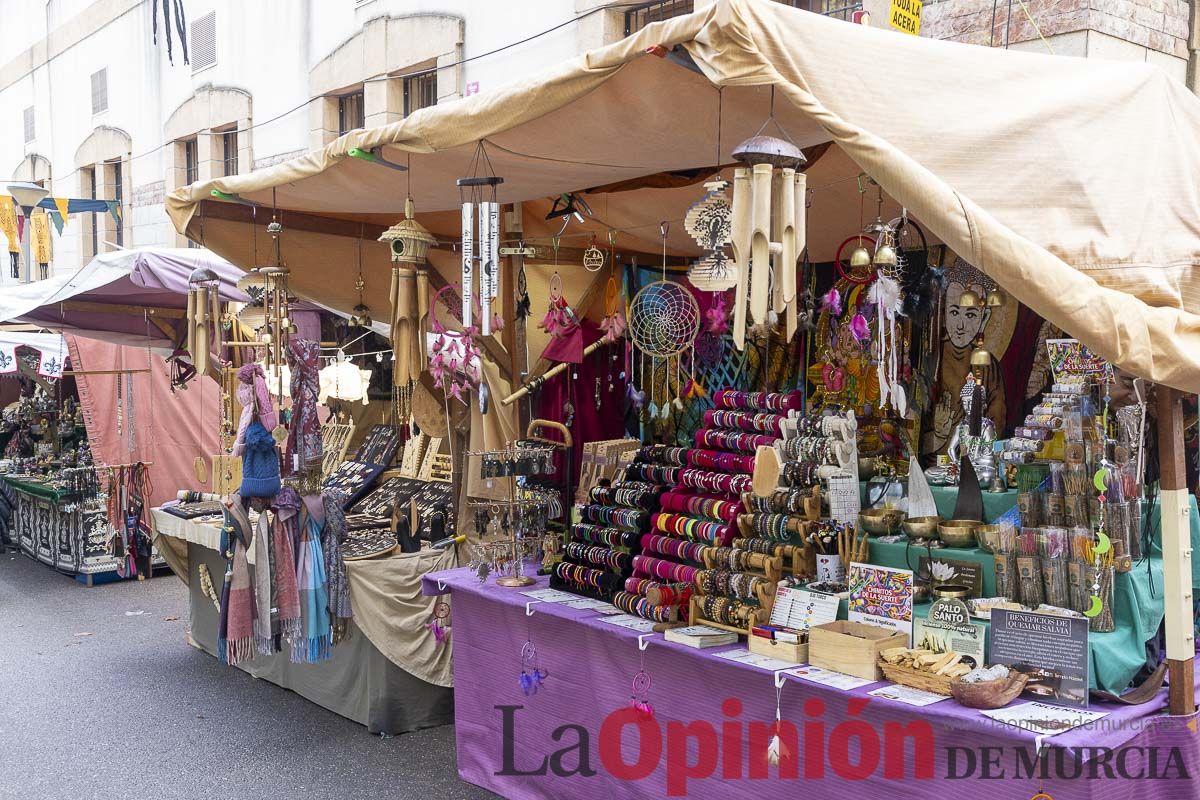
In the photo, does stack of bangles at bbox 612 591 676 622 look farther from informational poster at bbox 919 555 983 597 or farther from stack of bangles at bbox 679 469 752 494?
informational poster at bbox 919 555 983 597

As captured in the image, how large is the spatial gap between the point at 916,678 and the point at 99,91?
14.5 metres

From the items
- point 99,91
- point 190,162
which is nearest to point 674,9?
point 190,162

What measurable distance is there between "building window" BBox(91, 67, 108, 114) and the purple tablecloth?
1208 centimetres

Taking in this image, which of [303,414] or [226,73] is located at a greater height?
[226,73]

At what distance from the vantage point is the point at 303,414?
448cm

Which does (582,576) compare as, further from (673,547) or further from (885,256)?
(885,256)

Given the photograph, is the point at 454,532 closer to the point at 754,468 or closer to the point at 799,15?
the point at 754,468

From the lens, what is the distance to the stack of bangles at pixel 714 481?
3520 mm

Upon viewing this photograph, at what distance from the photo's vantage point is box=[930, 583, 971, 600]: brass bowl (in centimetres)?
303

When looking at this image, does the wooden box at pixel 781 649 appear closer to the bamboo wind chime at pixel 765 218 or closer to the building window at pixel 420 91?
the bamboo wind chime at pixel 765 218

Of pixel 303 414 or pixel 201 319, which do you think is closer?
pixel 303 414

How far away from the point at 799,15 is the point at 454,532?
11.3ft

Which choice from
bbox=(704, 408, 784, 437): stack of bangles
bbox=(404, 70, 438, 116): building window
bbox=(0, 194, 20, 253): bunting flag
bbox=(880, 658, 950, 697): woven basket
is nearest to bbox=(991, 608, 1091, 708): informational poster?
bbox=(880, 658, 950, 697): woven basket

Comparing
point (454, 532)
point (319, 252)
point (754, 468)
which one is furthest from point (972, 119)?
point (319, 252)
